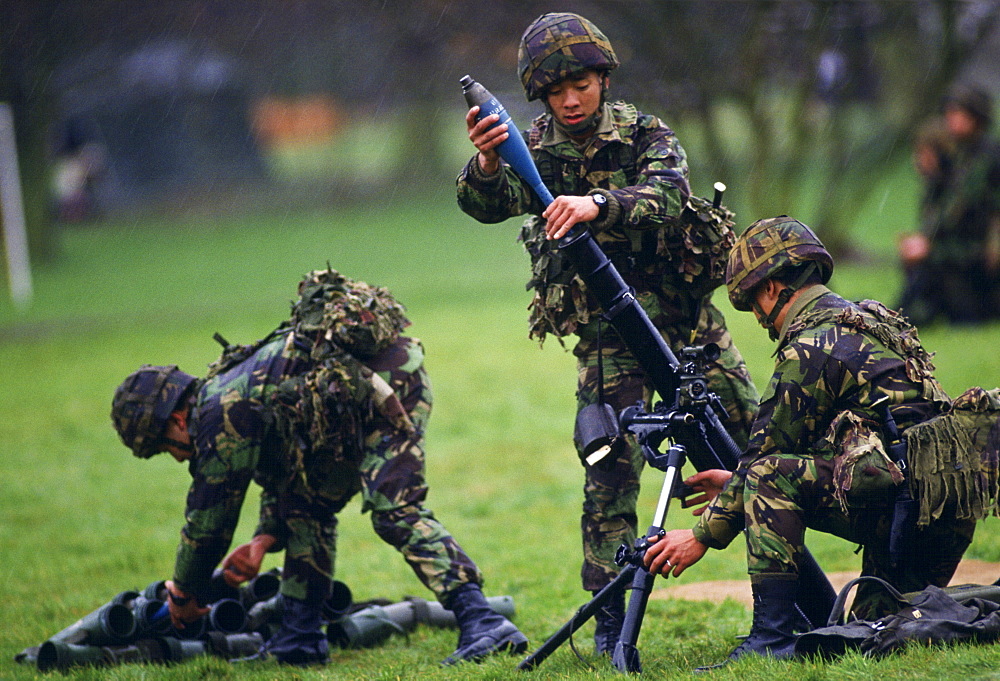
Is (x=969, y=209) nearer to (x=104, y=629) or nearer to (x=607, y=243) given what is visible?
(x=607, y=243)

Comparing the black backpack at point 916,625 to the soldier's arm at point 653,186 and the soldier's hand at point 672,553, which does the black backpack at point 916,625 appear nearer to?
the soldier's hand at point 672,553

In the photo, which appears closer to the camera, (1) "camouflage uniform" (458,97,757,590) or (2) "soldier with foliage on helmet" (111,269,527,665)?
(1) "camouflage uniform" (458,97,757,590)

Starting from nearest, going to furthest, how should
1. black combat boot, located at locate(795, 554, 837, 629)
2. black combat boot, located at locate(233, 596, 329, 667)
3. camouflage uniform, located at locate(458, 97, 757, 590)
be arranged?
black combat boot, located at locate(795, 554, 837, 629) → camouflage uniform, located at locate(458, 97, 757, 590) → black combat boot, located at locate(233, 596, 329, 667)

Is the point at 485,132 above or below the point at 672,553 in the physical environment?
above

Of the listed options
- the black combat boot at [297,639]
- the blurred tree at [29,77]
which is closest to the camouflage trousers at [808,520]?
Answer: the black combat boot at [297,639]

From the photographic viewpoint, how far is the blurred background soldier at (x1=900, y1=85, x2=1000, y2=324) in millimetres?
11297

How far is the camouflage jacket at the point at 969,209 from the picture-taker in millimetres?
11312

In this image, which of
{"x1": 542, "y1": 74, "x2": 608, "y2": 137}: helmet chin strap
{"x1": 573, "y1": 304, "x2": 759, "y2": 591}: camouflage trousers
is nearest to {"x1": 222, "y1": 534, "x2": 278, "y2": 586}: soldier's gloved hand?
Answer: {"x1": 573, "y1": 304, "x2": 759, "y2": 591}: camouflage trousers

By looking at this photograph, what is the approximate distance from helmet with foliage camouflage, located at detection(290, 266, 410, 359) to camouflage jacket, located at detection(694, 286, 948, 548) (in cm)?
197

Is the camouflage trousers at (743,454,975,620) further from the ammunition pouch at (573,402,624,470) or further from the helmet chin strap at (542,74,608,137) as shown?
the helmet chin strap at (542,74,608,137)

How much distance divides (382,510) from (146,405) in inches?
47.9

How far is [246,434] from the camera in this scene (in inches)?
226

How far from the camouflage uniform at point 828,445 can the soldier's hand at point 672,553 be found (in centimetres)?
5

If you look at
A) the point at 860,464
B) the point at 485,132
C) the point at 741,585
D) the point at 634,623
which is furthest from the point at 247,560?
the point at 860,464
